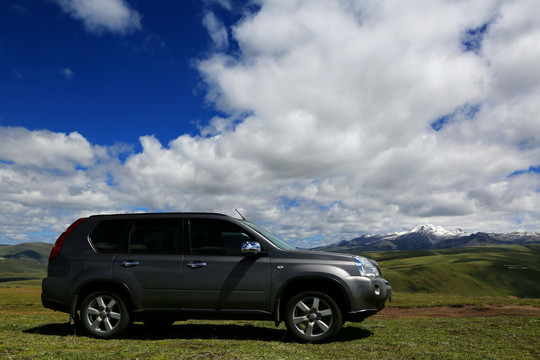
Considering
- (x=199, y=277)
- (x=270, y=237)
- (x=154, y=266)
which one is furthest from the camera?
(x=270, y=237)

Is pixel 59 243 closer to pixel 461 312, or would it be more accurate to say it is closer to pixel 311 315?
pixel 311 315

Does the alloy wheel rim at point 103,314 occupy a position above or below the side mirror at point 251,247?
below

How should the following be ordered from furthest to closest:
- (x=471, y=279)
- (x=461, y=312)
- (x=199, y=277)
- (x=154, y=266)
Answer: (x=471, y=279) < (x=461, y=312) < (x=154, y=266) < (x=199, y=277)

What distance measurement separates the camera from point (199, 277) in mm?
7430

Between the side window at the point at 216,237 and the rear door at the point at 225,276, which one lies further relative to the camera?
the side window at the point at 216,237

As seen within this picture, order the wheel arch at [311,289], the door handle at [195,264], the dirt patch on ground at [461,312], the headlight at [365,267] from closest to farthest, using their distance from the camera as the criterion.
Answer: the wheel arch at [311,289] → the headlight at [365,267] → the door handle at [195,264] → the dirt patch on ground at [461,312]

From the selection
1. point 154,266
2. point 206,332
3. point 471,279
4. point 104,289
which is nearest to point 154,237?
point 154,266

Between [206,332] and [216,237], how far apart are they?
8.03 feet

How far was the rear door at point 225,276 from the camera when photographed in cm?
728

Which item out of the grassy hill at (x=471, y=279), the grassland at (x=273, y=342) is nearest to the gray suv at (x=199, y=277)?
the grassland at (x=273, y=342)

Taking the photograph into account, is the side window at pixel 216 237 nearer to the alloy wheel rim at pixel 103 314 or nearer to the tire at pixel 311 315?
the tire at pixel 311 315

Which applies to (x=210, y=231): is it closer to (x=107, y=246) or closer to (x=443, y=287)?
(x=107, y=246)

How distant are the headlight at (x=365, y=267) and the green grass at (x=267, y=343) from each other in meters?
1.24

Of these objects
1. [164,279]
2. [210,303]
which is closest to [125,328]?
[164,279]
